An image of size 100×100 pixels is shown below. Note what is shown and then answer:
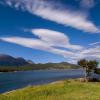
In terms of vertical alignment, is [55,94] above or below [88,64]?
below

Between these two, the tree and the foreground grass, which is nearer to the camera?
the foreground grass

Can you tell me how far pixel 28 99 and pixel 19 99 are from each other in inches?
50.8

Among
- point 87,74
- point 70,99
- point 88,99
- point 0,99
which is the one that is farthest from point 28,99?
point 87,74

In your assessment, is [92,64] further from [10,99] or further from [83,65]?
[10,99]

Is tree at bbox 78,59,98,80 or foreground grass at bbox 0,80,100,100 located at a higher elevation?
tree at bbox 78,59,98,80

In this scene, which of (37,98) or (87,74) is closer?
(37,98)

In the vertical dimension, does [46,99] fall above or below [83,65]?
below

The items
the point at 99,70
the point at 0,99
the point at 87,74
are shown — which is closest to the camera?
the point at 0,99

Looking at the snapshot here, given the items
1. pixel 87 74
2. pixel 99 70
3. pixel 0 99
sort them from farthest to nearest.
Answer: pixel 99 70
pixel 87 74
pixel 0 99

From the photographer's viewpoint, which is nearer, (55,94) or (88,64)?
(55,94)

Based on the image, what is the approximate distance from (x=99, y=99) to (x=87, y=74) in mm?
74913

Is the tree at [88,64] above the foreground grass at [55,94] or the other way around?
above

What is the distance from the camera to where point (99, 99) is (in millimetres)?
31391

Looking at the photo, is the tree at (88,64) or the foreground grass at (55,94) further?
the tree at (88,64)
